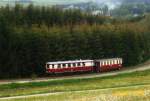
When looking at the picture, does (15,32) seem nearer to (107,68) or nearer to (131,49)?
(107,68)

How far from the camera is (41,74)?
6650cm

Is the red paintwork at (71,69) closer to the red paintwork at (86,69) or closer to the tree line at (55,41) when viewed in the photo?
the red paintwork at (86,69)

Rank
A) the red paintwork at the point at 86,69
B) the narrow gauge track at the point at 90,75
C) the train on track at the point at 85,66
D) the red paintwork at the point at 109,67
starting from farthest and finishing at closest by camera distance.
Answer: the red paintwork at the point at 109,67, the red paintwork at the point at 86,69, the train on track at the point at 85,66, the narrow gauge track at the point at 90,75

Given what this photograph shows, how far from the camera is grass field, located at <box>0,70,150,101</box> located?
4962cm

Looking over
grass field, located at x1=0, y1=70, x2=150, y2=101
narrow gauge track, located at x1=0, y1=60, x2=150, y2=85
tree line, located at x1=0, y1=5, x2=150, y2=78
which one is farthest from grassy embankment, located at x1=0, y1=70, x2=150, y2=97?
tree line, located at x1=0, y1=5, x2=150, y2=78

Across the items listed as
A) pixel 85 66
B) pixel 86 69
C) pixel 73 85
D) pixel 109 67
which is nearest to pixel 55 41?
pixel 85 66

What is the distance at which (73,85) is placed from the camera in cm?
5553

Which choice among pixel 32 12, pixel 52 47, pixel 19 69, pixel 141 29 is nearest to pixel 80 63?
pixel 52 47

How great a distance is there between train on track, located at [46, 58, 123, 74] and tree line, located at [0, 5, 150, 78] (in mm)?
1941

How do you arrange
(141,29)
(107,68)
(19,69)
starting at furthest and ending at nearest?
(141,29) < (107,68) < (19,69)

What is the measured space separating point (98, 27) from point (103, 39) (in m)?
2.49

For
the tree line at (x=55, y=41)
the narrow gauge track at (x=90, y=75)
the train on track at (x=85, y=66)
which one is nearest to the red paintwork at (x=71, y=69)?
the train on track at (x=85, y=66)

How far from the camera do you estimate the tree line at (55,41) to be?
65750 mm

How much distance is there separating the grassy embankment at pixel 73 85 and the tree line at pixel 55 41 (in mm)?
8673
